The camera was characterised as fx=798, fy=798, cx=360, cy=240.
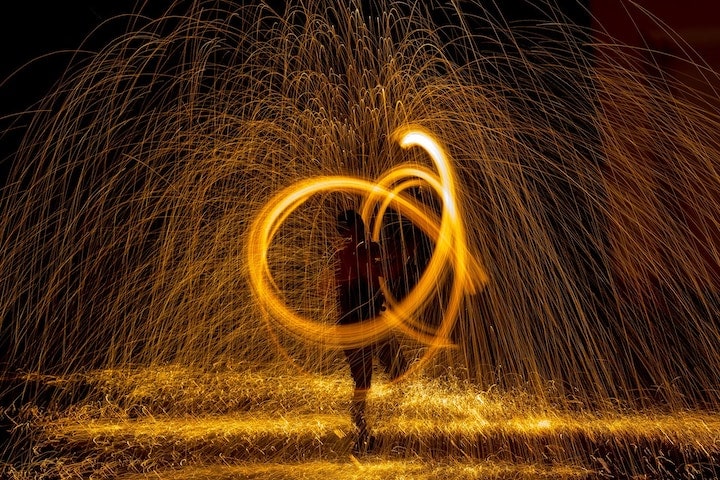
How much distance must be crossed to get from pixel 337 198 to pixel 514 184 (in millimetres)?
2270

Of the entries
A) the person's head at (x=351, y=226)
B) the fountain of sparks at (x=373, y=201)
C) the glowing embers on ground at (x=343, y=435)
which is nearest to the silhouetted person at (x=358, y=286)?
the person's head at (x=351, y=226)

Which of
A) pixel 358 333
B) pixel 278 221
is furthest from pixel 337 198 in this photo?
pixel 358 333

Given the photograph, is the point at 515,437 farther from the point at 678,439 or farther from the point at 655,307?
the point at 655,307

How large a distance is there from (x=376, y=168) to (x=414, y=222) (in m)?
0.95

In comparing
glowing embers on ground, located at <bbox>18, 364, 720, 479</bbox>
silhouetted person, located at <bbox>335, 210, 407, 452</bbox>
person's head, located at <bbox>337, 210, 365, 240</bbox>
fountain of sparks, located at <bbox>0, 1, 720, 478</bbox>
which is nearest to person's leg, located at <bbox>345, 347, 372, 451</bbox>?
silhouetted person, located at <bbox>335, 210, 407, 452</bbox>

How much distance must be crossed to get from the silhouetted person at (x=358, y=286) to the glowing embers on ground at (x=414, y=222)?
0.09 metres

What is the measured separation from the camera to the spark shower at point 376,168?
8.26 metres

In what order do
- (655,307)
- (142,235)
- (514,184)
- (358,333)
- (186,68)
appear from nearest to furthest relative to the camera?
(358,333) < (186,68) < (514,184) < (655,307) < (142,235)

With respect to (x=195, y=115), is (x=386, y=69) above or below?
above

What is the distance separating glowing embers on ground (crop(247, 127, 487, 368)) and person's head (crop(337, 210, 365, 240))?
567 mm

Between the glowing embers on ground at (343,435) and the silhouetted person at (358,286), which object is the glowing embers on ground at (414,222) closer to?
the silhouetted person at (358,286)

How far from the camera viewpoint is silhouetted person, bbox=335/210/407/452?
660cm

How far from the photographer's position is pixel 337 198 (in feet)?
33.4

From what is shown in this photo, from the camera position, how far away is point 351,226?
6.71 m
